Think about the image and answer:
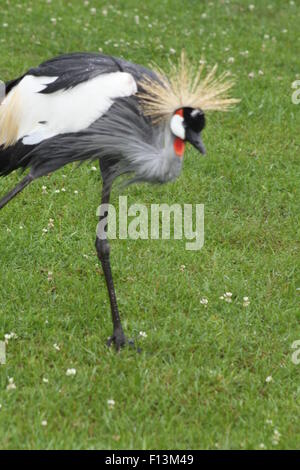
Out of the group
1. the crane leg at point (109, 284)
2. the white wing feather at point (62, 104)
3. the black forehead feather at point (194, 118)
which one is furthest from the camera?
the crane leg at point (109, 284)

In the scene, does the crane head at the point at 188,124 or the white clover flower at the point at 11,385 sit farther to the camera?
the white clover flower at the point at 11,385

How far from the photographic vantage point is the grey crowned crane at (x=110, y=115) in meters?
4.07

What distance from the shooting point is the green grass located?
4.11m

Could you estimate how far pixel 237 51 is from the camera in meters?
9.62

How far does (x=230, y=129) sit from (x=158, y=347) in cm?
373

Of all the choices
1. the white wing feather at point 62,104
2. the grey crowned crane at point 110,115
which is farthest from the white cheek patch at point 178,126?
the white wing feather at point 62,104

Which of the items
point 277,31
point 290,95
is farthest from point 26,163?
point 277,31

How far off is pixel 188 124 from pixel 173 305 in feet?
5.42

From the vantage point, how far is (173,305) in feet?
17.3

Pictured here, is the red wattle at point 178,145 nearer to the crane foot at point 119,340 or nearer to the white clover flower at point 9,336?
the crane foot at point 119,340

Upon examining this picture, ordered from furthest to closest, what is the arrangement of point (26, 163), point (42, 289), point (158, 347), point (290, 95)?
point (290, 95) → point (42, 289) → point (158, 347) → point (26, 163)

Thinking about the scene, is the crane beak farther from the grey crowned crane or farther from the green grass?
the green grass

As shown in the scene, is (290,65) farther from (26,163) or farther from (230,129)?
(26,163)

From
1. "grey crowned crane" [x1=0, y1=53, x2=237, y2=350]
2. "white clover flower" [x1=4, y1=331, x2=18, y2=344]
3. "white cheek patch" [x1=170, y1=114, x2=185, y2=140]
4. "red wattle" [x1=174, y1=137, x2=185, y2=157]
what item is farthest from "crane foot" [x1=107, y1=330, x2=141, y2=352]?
"white cheek patch" [x1=170, y1=114, x2=185, y2=140]
